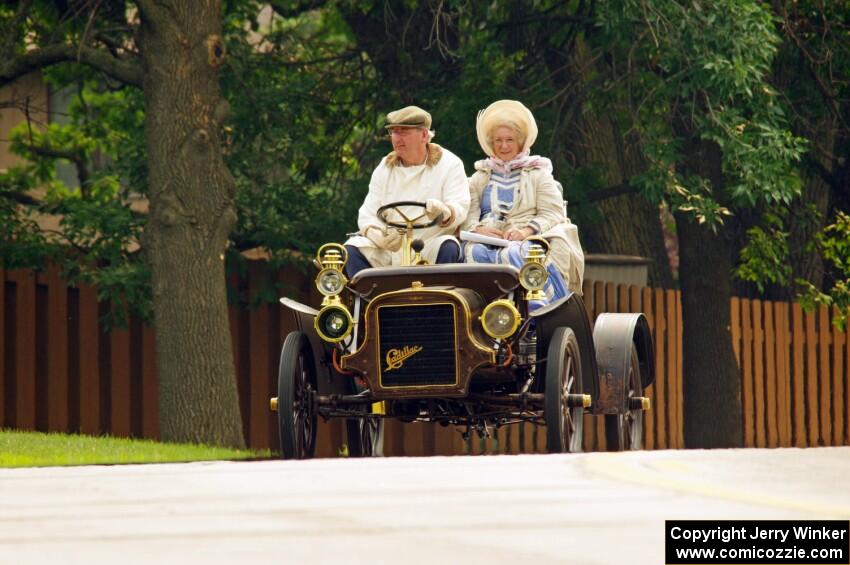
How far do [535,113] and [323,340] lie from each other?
6.49 m

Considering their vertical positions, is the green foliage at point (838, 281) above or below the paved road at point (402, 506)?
above

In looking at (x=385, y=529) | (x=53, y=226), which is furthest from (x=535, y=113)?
(x=53, y=226)

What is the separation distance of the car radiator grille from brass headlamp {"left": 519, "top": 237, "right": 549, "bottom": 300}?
Answer: 46 cm

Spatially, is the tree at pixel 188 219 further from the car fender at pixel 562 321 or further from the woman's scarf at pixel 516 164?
the car fender at pixel 562 321

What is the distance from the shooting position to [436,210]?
11.1m

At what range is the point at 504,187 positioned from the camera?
11641 millimetres

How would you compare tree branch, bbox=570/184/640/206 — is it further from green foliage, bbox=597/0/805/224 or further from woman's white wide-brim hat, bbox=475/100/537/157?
woman's white wide-brim hat, bbox=475/100/537/157

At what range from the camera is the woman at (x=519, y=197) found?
37.4 feet

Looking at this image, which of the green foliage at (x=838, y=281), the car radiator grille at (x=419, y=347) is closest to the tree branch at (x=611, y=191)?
the green foliage at (x=838, y=281)

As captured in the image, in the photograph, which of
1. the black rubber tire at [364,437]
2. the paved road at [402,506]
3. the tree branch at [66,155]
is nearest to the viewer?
the paved road at [402,506]

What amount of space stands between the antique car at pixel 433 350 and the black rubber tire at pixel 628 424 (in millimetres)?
746

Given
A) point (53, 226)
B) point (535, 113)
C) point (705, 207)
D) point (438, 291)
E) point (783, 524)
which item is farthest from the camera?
point (53, 226)

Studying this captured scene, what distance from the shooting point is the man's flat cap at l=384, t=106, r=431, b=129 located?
11.5 m

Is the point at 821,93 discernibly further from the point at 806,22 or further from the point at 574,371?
the point at 574,371
